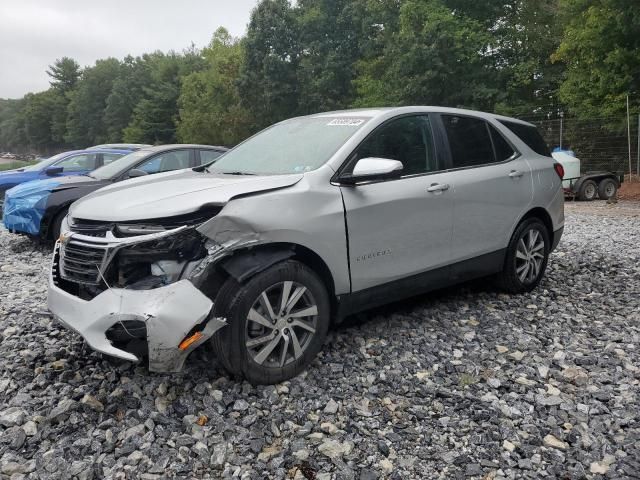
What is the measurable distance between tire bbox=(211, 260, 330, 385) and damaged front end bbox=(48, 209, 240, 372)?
0.46ft

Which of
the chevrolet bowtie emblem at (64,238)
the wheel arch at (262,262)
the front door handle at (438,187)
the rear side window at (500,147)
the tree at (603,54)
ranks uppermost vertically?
the tree at (603,54)

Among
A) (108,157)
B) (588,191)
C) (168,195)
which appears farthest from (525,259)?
(588,191)

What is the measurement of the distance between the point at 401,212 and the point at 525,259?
6.10ft

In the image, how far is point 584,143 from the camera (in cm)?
1945

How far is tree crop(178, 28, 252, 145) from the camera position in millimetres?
44094

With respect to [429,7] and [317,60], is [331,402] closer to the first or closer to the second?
[429,7]

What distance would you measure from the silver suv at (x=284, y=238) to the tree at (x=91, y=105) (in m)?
88.7

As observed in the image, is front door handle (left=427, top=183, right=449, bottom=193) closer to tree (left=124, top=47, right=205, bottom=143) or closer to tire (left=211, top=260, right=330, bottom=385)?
tire (left=211, top=260, right=330, bottom=385)

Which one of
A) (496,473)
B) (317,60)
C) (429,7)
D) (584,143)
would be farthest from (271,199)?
(317,60)

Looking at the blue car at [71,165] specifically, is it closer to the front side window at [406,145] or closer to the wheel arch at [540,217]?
the front side window at [406,145]

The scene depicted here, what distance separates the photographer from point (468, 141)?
470 centimetres

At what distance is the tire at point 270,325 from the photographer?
10.1 feet

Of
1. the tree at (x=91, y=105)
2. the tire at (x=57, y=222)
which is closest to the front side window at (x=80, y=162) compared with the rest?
the tire at (x=57, y=222)

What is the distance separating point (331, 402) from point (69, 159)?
9.52 m
